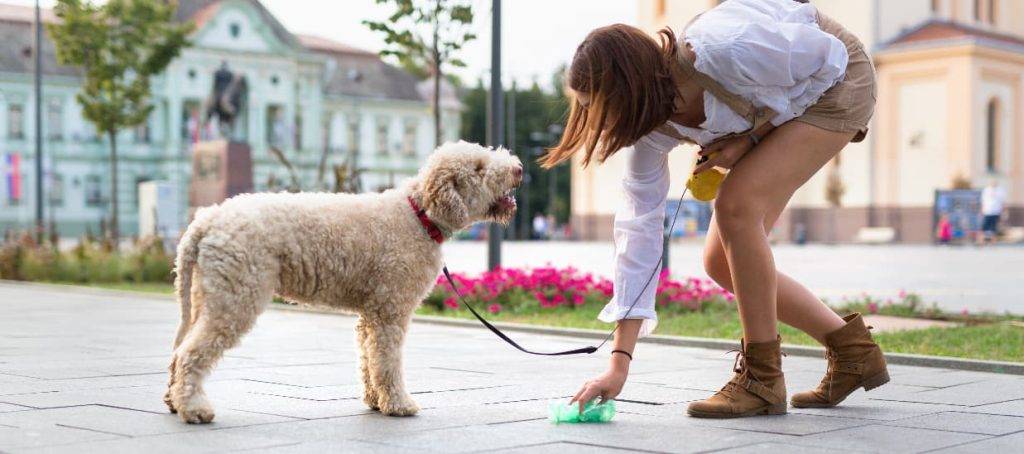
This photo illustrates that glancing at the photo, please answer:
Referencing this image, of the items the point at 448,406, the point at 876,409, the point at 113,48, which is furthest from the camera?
the point at 113,48

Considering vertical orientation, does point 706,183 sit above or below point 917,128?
below

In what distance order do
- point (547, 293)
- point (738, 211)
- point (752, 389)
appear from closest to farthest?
1. point (738, 211)
2. point (752, 389)
3. point (547, 293)

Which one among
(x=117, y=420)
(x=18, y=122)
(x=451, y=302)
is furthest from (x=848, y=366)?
(x=18, y=122)

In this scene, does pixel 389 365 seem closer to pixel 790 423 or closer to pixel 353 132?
pixel 790 423

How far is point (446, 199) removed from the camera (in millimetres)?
5312

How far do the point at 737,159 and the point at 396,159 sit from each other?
78.3m

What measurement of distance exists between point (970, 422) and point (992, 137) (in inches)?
1950

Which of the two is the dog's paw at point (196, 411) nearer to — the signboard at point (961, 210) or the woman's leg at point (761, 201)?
the woman's leg at point (761, 201)

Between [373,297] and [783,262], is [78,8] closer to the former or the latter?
[783,262]

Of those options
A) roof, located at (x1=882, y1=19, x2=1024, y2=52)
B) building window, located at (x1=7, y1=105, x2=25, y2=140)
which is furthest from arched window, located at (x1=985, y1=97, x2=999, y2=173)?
building window, located at (x1=7, y1=105, x2=25, y2=140)

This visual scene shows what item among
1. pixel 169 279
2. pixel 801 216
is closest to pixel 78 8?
pixel 169 279

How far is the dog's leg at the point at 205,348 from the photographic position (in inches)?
195

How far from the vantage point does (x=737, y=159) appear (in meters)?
5.22

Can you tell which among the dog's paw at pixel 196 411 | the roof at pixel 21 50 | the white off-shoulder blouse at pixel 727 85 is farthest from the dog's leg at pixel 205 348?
the roof at pixel 21 50
